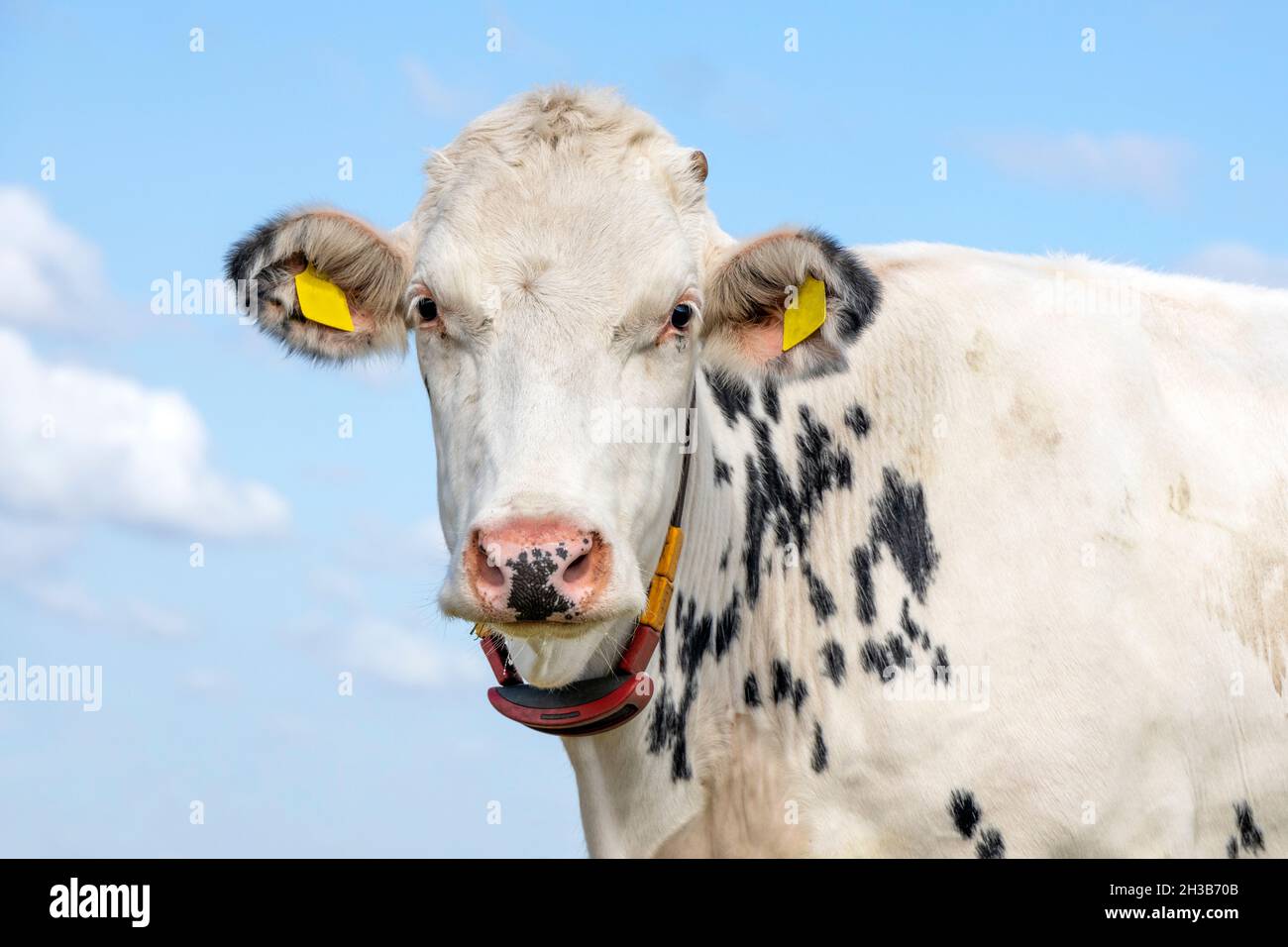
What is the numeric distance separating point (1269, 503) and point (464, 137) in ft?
12.6

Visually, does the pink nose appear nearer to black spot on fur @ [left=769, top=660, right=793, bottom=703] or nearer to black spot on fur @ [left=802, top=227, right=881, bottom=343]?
black spot on fur @ [left=769, top=660, right=793, bottom=703]

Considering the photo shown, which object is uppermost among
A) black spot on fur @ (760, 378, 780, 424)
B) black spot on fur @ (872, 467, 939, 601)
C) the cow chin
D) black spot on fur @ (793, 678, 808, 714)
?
black spot on fur @ (760, 378, 780, 424)

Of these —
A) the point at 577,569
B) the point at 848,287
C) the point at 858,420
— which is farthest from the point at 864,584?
the point at 577,569

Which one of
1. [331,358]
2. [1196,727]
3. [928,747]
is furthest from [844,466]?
[331,358]

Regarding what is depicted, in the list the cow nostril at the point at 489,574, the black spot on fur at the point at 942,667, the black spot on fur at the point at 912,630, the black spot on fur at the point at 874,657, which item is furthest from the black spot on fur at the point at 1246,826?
the cow nostril at the point at 489,574

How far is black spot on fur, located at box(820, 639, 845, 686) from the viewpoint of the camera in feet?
18.5

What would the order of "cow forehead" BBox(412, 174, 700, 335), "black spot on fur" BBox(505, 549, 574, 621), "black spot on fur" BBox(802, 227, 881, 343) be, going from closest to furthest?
"black spot on fur" BBox(505, 549, 574, 621) < "cow forehead" BBox(412, 174, 700, 335) < "black spot on fur" BBox(802, 227, 881, 343)

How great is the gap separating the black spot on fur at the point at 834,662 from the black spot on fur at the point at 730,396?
1005 mm

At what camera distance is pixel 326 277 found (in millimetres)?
5699

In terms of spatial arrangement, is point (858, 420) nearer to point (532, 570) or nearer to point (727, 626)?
point (727, 626)

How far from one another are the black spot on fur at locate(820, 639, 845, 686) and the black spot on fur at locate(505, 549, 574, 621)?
5.81 ft

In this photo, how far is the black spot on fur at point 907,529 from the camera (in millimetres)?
5762

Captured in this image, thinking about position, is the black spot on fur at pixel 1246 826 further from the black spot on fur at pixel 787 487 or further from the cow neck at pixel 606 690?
the cow neck at pixel 606 690

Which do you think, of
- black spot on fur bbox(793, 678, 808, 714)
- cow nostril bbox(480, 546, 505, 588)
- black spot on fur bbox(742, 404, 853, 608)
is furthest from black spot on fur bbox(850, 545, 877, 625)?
cow nostril bbox(480, 546, 505, 588)
